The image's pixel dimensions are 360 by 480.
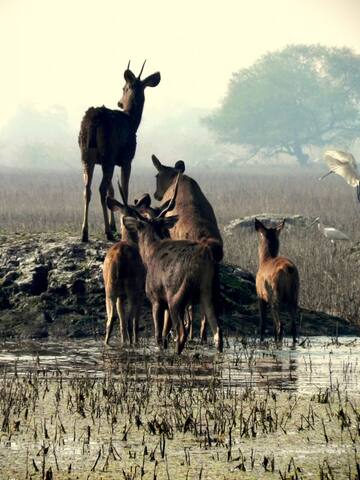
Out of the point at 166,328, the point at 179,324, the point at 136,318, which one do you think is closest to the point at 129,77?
the point at 136,318

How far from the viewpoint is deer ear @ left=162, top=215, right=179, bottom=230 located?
560 inches

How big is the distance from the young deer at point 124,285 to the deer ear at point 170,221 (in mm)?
429

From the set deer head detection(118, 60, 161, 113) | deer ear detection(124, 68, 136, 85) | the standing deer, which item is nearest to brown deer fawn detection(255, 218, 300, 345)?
the standing deer

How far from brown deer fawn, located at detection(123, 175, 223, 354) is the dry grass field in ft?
12.0

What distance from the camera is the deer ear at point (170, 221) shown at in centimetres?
1422

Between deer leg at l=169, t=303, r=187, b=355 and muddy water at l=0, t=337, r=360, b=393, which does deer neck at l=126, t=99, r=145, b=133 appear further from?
deer leg at l=169, t=303, r=187, b=355

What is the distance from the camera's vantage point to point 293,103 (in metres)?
112

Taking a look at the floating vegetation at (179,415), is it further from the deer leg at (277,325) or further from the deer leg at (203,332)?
the deer leg at (277,325)

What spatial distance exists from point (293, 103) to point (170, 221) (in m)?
98.4

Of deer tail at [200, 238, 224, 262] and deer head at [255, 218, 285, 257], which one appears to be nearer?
deer tail at [200, 238, 224, 262]

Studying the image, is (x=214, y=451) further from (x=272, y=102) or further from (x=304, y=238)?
(x=272, y=102)

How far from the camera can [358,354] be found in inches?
530

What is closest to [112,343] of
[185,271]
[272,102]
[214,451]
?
[185,271]

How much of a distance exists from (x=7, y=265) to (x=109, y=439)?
7632 mm
